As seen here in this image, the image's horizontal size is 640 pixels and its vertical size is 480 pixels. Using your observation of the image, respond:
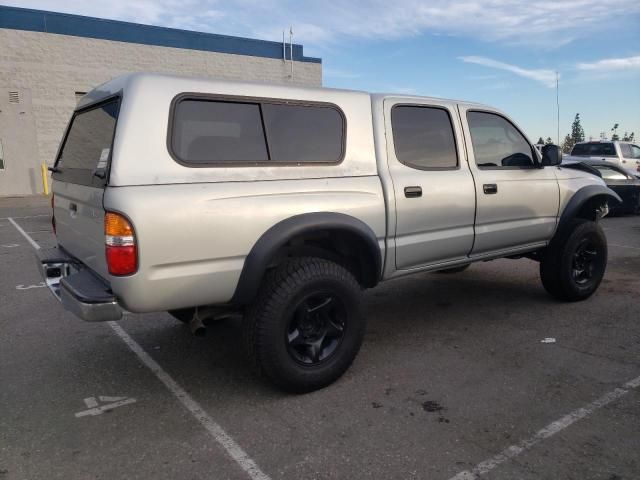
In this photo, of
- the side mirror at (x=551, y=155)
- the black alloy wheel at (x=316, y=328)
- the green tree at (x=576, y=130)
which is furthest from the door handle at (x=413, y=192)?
the green tree at (x=576, y=130)

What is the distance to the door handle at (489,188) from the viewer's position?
430 centimetres

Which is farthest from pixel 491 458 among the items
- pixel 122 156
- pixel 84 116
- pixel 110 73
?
pixel 110 73

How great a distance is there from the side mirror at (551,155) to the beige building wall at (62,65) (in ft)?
47.0

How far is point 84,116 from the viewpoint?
3688mm

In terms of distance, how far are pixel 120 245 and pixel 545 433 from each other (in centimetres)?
250

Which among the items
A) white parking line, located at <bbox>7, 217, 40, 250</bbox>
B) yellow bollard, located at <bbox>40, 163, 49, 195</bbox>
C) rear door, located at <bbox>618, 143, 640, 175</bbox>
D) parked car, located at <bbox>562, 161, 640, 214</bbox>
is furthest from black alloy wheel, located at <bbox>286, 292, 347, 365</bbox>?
yellow bollard, located at <bbox>40, 163, 49, 195</bbox>

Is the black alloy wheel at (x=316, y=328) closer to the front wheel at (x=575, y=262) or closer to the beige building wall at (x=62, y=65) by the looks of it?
the front wheel at (x=575, y=262)

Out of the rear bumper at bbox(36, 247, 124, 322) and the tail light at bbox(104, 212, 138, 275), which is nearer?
the tail light at bbox(104, 212, 138, 275)

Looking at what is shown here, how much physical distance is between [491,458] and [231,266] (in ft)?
5.61

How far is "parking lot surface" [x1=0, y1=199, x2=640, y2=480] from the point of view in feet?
8.67

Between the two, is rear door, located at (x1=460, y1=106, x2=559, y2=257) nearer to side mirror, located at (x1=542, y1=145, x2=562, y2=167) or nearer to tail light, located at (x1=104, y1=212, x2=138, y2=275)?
side mirror, located at (x1=542, y1=145, x2=562, y2=167)

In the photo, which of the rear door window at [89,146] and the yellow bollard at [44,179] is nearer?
the rear door window at [89,146]

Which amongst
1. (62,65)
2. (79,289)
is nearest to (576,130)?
(62,65)

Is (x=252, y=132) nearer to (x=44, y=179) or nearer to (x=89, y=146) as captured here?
(x=89, y=146)
